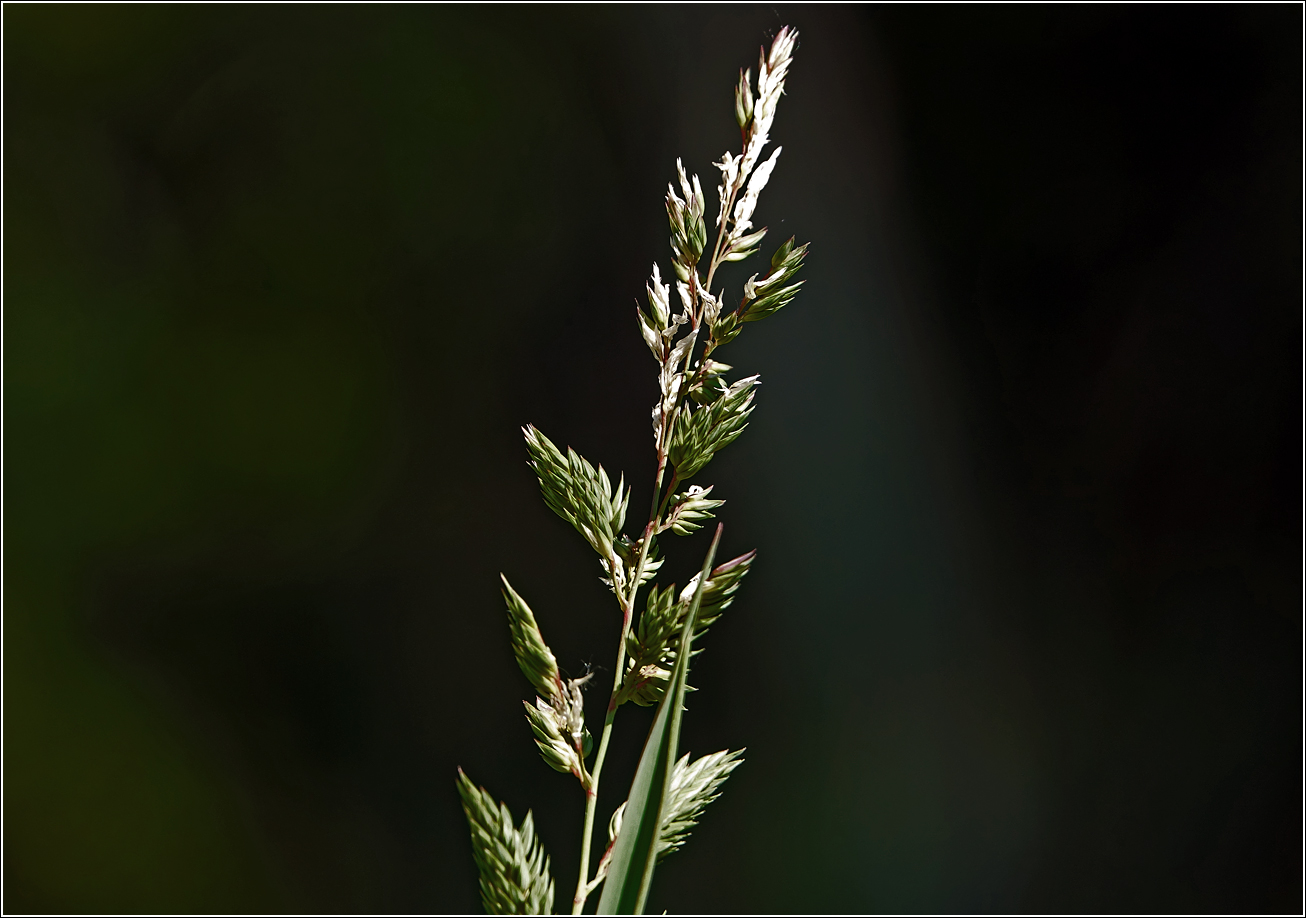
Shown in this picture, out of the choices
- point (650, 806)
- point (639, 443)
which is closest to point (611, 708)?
point (650, 806)

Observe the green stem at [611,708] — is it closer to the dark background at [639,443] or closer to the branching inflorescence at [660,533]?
the branching inflorescence at [660,533]

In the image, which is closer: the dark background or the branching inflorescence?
the branching inflorescence

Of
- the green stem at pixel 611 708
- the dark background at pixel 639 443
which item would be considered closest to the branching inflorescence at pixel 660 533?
the green stem at pixel 611 708

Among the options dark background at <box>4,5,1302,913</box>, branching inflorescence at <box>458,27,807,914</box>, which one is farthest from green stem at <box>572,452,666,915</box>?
dark background at <box>4,5,1302,913</box>

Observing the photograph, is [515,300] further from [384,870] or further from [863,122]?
[384,870]

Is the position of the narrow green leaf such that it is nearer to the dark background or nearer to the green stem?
the green stem

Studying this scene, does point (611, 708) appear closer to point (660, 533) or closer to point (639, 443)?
point (660, 533)
